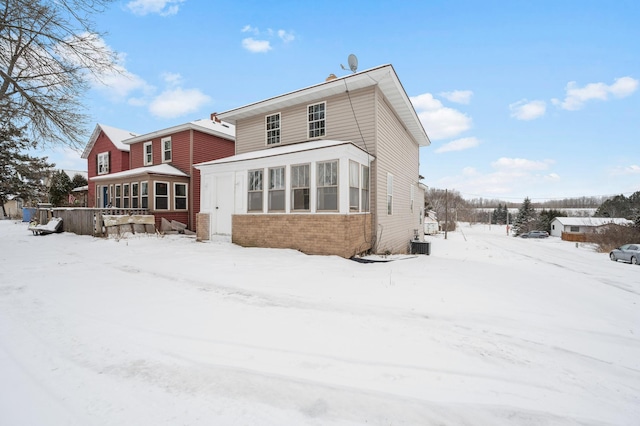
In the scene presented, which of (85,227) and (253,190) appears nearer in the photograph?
(253,190)

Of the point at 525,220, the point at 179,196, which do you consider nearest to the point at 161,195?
the point at 179,196

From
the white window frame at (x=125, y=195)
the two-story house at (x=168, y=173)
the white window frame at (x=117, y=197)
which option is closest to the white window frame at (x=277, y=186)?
the two-story house at (x=168, y=173)

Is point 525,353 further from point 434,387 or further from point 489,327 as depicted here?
point 434,387

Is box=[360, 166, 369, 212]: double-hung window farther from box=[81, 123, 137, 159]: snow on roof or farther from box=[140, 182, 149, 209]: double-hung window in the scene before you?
box=[81, 123, 137, 159]: snow on roof

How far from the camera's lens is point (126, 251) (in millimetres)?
8977

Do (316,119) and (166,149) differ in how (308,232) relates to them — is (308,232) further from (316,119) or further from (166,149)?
(166,149)

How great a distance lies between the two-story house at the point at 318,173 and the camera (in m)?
8.59

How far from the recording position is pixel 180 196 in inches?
651

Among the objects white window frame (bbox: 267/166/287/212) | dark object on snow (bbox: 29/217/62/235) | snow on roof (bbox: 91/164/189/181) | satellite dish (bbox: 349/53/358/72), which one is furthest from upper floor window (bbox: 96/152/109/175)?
satellite dish (bbox: 349/53/358/72)

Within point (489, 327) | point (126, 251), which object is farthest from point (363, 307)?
point (126, 251)

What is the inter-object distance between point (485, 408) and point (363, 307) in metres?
2.28

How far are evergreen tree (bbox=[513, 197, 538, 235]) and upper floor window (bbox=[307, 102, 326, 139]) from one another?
67495 mm

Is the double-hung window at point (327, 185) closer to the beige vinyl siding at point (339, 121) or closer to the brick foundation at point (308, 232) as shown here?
the brick foundation at point (308, 232)

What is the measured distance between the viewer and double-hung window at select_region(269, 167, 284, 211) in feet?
31.3
